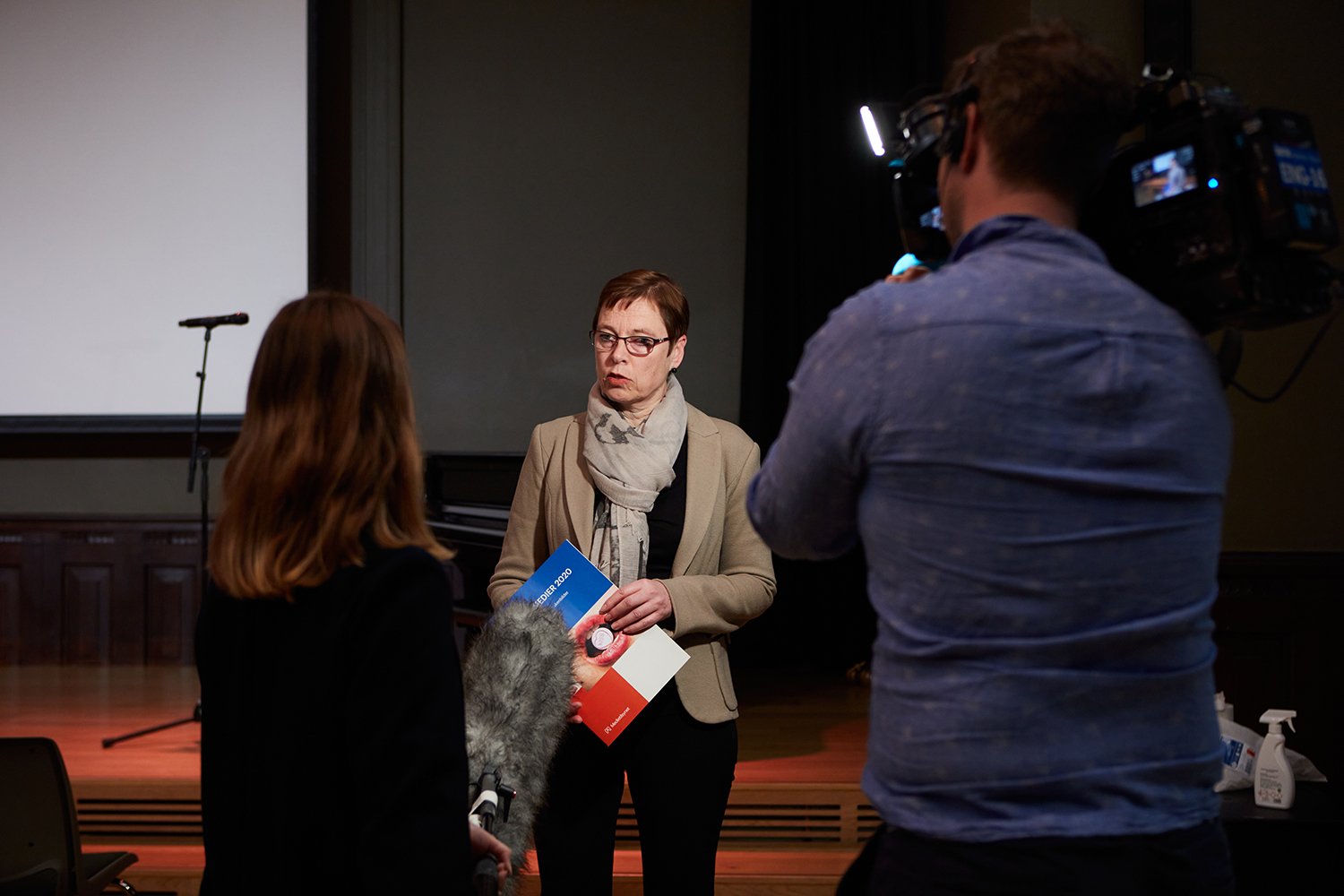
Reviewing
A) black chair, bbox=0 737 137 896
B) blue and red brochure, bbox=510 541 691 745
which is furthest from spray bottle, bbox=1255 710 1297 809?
black chair, bbox=0 737 137 896

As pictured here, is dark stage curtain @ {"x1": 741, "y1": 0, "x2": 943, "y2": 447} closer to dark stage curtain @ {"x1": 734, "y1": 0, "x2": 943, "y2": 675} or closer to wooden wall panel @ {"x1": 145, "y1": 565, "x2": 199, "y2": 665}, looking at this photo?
dark stage curtain @ {"x1": 734, "y1": 0, "x2": 943, "y2": 675}

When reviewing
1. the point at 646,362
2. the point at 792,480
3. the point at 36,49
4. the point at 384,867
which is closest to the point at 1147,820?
the point at 792,480

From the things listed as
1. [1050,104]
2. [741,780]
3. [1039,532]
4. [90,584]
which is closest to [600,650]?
[1039,532]

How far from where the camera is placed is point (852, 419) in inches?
38.9

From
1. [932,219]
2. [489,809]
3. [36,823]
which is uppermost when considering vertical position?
[932,219]

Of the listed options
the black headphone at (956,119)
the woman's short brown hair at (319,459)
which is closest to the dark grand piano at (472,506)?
the woman's short brown hair at (319,459)

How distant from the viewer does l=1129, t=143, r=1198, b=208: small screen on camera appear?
1054 millimetres

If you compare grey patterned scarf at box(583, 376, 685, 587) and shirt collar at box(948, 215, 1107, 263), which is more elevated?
shirt collar at box(948, 215, 1107, 263)

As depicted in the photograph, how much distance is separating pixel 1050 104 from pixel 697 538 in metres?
1.22

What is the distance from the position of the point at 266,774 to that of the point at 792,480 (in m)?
0.61

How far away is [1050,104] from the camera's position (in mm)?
997

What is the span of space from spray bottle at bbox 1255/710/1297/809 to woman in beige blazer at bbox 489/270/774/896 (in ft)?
3.32

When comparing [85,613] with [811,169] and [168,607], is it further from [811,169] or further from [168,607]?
[811,169]

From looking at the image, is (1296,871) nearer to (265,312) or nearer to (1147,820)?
(1147,820)
